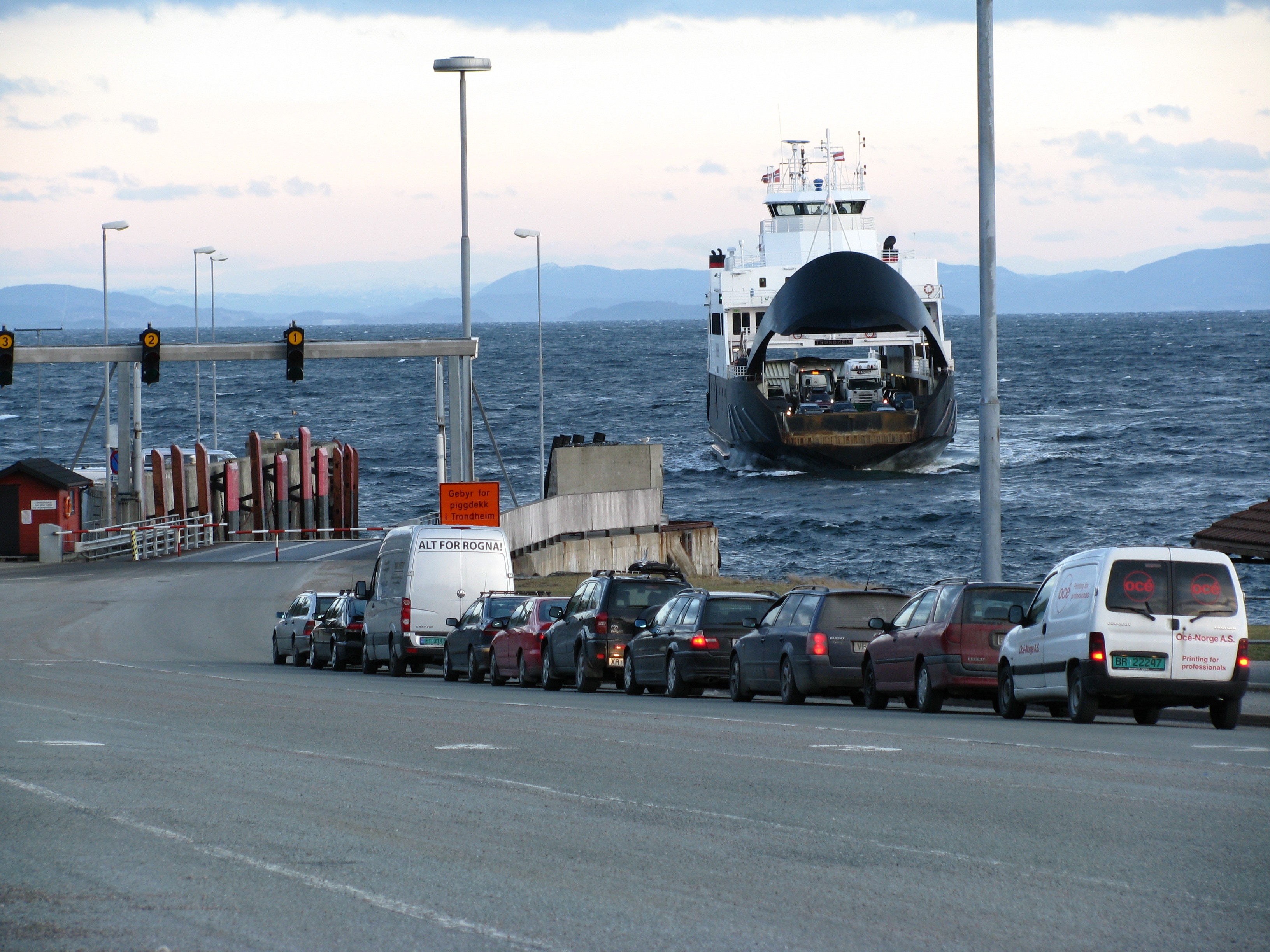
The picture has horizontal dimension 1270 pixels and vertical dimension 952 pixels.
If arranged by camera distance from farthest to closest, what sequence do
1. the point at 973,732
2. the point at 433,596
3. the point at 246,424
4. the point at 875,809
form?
the point at 246,424, the point at 433,596, the point at 973,732, the point at 875,809

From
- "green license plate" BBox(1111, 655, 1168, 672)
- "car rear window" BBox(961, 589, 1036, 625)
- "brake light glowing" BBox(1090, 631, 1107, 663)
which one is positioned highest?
"car rear window" BBox(961, 589, 1036, 625)

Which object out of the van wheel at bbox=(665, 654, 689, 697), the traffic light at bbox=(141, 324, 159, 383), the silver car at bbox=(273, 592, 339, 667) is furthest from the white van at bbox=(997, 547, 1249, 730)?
the traffic light at bbox=(141, 324, 159, 383)

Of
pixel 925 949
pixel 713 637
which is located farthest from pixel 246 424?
pixel 925 949

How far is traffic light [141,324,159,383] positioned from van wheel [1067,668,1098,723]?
844 inches

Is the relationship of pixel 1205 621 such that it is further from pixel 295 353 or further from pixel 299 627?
pixel 295 353

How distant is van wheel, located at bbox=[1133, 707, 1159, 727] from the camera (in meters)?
14.9

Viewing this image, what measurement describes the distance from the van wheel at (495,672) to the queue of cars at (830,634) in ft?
0.09

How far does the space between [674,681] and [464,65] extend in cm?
1503

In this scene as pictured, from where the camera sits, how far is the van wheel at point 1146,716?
1490 centimetres

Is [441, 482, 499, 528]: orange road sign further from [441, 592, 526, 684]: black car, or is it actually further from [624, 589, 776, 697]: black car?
[624, 589, 776, 697]: black car

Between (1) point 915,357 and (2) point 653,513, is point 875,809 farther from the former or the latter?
(1) point 915,357

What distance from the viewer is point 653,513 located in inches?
1518

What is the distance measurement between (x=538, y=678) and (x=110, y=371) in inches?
1303

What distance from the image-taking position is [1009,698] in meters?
15.1
